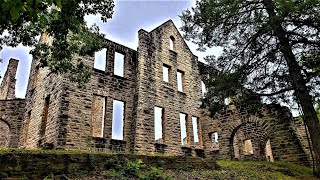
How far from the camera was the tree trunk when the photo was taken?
26.2ft

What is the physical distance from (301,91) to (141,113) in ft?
24.7

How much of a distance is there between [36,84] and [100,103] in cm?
398

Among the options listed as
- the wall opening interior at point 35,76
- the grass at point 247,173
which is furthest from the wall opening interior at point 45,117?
the grass at point 247,173

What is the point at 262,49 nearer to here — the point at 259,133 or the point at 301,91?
the point at 301,91

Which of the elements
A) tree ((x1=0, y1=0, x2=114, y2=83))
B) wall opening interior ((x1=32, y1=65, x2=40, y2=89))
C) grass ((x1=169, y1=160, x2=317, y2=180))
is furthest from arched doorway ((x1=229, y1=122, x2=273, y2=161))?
wall opening interior ((x1=32, y1=65, x2=40, y2=89))

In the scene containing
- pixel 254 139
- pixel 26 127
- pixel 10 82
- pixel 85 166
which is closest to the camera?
pixel 85 166

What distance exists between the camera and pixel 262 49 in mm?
8836

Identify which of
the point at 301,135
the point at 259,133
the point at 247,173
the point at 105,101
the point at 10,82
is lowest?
the point at 247,173

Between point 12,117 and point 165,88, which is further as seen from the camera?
Answer: point 165,88

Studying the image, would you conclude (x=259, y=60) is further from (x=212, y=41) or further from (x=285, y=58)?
(x=212, y=41)

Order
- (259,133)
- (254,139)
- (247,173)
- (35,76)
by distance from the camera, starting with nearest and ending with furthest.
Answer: (247,173) → (35,76) → (259,133) → (254,139)

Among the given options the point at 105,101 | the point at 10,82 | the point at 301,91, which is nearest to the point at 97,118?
the point at 105,101

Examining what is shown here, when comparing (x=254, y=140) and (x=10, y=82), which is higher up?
(x=10, y=82)

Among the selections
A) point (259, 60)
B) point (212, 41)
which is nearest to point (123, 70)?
point (212, 41)
